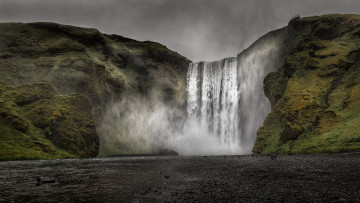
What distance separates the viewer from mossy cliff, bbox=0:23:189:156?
8819 centimetres

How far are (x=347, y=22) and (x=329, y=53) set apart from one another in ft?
57.1

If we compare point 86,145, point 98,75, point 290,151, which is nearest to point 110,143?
point 86,145

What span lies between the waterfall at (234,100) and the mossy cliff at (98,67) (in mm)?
17824

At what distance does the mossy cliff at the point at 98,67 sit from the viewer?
88188 mm

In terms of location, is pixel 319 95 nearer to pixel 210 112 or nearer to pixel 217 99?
pixel 217 99

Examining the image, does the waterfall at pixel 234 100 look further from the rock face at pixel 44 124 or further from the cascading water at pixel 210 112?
the rock face at pixel 44 124

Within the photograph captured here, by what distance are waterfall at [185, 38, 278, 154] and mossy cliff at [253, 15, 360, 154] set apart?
1358 centimetres

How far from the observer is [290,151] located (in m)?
44.2

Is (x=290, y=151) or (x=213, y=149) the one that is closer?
(x=290, y=151)

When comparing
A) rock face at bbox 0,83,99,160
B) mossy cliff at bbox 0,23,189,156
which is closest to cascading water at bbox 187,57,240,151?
mossy cliff at bbox 0,23,189,156

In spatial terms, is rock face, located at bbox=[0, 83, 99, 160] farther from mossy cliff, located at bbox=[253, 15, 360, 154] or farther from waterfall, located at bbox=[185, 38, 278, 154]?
mossy cliff, located at bbox=[253, 15, 360, 154]

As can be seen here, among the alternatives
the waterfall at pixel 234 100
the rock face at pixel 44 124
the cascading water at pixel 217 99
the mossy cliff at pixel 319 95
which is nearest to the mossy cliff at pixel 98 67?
the cascading water at pixel 217 99

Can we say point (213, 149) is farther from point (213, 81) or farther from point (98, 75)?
point (98, 75)

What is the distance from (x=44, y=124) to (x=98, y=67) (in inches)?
1533
